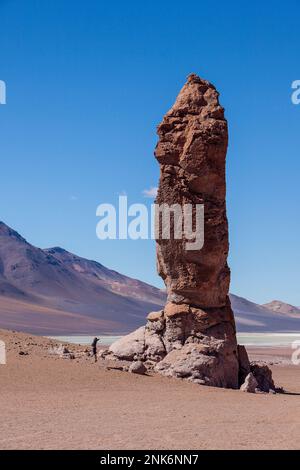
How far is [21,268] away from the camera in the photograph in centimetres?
14275

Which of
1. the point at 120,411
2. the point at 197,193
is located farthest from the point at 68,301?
the point at 120,411

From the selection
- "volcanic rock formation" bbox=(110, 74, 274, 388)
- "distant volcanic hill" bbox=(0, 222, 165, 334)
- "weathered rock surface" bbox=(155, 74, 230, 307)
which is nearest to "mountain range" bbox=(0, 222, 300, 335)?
"distant volcanic hill" bbox=(0, 222, 165, 334)

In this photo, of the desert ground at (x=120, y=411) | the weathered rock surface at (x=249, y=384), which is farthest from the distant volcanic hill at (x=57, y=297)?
the desert ground at (x=120, y=411)

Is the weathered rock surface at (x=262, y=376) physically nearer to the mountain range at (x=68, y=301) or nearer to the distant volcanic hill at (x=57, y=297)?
the mountain range at (x=68, y=301)

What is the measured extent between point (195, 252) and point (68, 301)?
115m

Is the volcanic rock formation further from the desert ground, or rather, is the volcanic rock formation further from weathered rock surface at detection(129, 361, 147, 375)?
the desert ground

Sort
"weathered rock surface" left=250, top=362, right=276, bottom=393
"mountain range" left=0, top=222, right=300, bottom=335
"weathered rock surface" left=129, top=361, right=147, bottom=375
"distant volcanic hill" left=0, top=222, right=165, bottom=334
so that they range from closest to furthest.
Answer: "weathered rock surface" left=129, top=361, right=147, bottom=375, "weathered rock surface" left=250, top=362, right=276, bottom=393, "distant volcanic hill" left=0, top=222, right=165, bottom=334, "mountain range" left=0, top=222, right=300, bottom=335

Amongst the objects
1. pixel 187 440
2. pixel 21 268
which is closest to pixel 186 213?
pixel 187 440

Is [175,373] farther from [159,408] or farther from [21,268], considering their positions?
[21,268]

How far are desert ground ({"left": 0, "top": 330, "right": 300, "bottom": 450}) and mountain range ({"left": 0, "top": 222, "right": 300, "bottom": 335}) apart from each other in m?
71.6

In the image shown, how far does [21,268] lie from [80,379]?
127884 millimetres

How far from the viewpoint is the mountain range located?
104 meters
